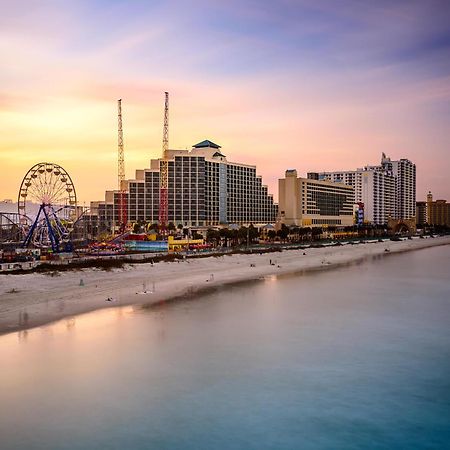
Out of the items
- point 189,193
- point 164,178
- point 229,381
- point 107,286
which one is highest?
point 164,178

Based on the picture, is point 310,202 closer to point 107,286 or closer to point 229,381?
point 107,286

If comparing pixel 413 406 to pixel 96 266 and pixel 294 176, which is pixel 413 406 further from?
pixel 294 176

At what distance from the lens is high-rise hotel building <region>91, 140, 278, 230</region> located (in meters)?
134

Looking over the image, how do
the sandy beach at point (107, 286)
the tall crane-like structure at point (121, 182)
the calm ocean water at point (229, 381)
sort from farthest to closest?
the tall crane-like structure at point (121, 182) < the sandy beach at point (107, 286) < the calm ocean water at point (229, 381)

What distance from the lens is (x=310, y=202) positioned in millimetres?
165375

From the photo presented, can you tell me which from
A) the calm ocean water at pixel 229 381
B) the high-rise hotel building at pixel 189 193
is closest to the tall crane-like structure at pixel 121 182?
the high-rise hotel building at pixel 189 193

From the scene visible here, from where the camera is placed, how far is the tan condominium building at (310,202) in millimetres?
159375

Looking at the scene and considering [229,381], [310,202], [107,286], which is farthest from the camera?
[310,202]

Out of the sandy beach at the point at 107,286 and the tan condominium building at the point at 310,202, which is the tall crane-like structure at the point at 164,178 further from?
the sandy beach at the point at 107,286

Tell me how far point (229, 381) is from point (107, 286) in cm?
2695

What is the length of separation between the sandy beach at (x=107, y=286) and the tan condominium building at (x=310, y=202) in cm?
8870

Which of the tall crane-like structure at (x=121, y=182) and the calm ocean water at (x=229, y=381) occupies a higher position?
the tall crane-like structure at (x=121, y=182)

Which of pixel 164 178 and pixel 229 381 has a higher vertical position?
pixel 164 178

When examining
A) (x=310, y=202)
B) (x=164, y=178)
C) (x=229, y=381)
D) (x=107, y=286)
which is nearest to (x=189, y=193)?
(x=164, y=178)
